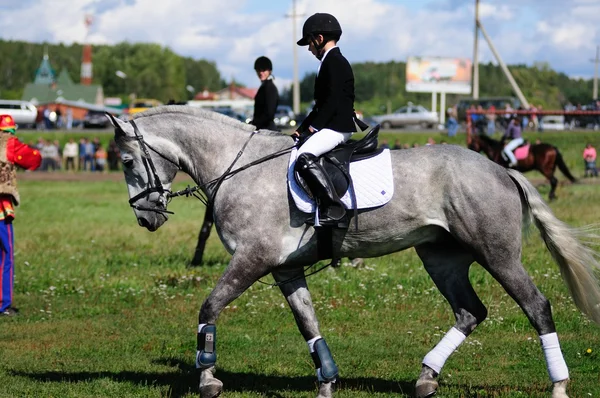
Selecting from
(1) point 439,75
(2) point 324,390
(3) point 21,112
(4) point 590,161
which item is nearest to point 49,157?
(4) point 590,161

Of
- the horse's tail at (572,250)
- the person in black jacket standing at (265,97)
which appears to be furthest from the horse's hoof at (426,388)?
the person in black jacket standing at (265,97)

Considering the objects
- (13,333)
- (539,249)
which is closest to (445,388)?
(13,333)

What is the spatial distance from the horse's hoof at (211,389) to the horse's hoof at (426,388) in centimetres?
170

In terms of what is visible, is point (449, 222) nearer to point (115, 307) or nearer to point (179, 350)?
point (179, 350)

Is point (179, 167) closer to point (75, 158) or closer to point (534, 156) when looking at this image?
point (534, 156)

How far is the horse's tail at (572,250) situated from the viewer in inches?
301

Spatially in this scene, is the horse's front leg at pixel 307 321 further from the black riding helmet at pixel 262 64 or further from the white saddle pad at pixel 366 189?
the black riding helmet at pixel 262 64

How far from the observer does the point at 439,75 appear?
95.4m

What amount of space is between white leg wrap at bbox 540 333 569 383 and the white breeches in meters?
2.39

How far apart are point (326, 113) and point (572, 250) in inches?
96.9

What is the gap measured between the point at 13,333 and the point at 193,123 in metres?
4.44

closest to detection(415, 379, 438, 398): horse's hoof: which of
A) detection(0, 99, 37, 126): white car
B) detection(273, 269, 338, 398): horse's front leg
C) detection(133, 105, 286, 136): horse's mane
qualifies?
detection(273, 269, 338, 398): horse's front leg

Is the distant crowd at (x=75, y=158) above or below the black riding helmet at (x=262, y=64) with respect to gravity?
below

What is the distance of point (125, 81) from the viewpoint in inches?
6009
